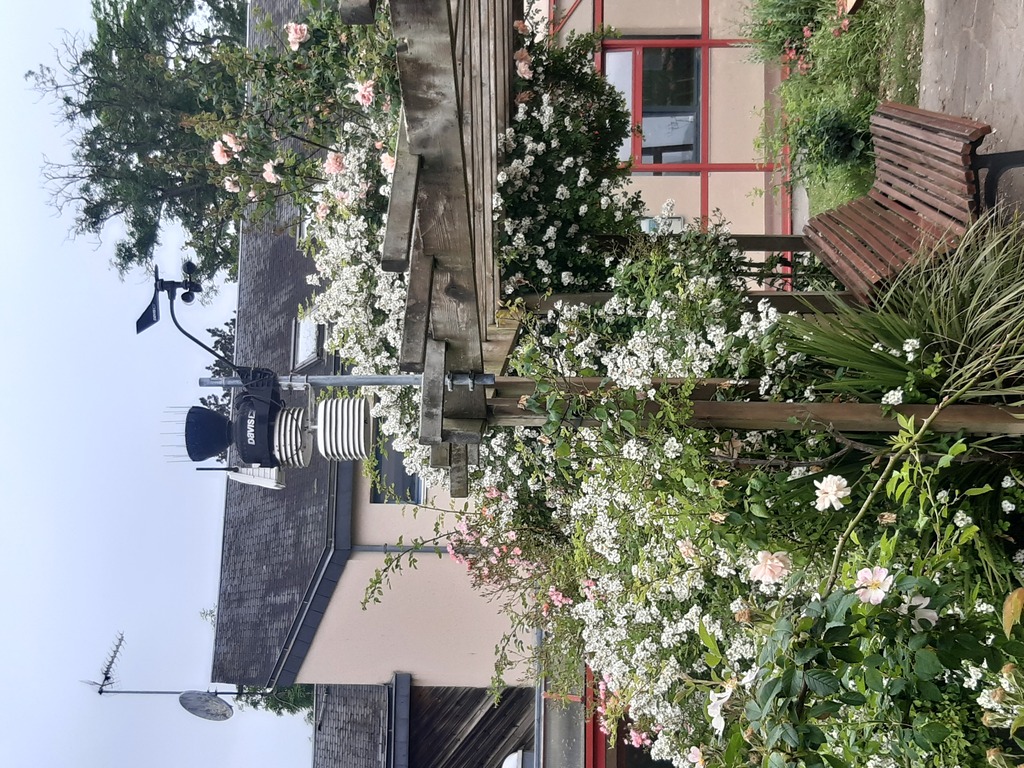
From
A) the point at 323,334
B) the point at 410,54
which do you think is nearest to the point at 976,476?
the point at 410,54

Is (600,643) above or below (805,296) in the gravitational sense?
below

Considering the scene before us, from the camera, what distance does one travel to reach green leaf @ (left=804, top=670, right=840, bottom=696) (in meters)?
1.83

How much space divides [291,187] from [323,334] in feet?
9.71

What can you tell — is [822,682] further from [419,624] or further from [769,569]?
[419,624]

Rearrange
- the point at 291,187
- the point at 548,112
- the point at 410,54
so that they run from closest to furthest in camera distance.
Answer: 1. the point at 410,54
2. the point at 548,112
3. the point at 291,187

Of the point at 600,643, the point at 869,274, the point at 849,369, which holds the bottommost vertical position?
the point at 600,643

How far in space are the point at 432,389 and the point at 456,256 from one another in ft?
1.96

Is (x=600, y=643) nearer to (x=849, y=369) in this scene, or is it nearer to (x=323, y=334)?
(x=849, y=369)

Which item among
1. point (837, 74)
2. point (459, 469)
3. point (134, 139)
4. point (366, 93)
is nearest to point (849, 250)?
point (459, 469)

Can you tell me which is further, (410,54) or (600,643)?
(600,643)

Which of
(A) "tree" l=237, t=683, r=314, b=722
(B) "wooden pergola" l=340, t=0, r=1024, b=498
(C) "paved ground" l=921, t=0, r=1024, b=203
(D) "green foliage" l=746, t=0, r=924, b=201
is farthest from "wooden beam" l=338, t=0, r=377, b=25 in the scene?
(A) "tree" l=237, t=683, r=314, b=722

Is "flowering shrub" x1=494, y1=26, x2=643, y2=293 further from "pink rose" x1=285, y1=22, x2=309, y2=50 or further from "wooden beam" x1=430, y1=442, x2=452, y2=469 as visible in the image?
"pink rose" x1=285, y1=22, x2=309, y2=50

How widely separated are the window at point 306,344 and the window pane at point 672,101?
4694mm

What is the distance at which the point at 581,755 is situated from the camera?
7.13 m
